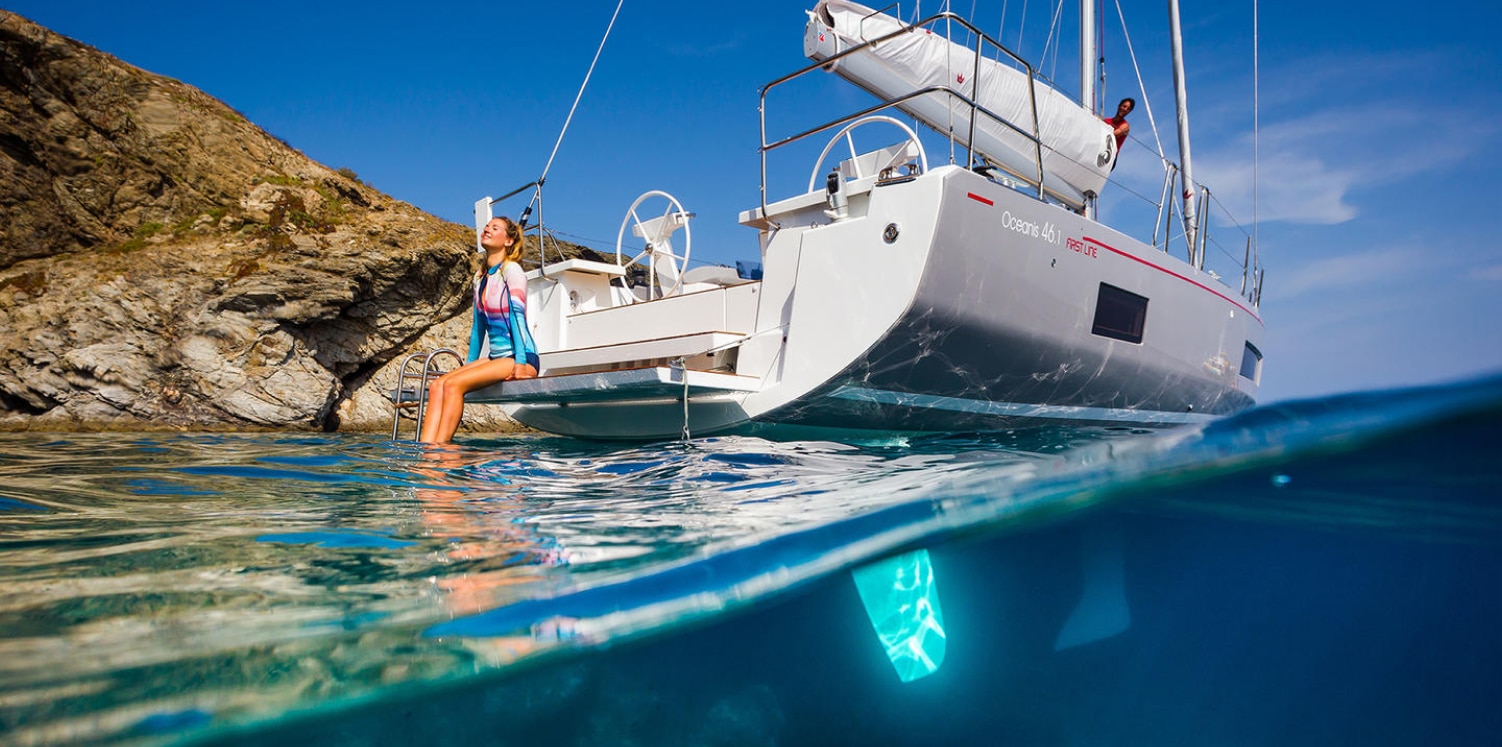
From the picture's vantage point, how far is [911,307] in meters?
4.16

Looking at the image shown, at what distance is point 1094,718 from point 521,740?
1.32 metres

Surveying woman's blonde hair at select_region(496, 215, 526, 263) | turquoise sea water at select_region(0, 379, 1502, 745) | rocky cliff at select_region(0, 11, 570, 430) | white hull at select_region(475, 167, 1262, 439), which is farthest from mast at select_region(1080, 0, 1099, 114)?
rocky cliff at select_region(0, 11, 570, 430)

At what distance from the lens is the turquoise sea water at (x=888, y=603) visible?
4.66 ft

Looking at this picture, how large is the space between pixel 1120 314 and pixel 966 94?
239cm

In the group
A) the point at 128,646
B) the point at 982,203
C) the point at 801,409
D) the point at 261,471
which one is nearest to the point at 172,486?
the point at 261,471

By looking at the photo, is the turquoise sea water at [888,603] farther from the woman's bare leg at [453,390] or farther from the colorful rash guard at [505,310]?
the colorful rash guard at [505,310]

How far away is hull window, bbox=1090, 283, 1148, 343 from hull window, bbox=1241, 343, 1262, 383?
2.43m

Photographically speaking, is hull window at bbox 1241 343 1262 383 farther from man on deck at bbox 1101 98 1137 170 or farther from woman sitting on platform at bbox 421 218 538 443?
woman sitting on platform at bbox 421 218 538 443

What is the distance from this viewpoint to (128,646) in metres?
1.25

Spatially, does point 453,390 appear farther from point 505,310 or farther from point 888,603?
point 888,603

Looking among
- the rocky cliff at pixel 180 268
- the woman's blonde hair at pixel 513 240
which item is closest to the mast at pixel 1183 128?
the woman's blonde hair at pixel 513 240

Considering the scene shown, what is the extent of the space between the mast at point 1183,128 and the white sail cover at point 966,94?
1.30 metres

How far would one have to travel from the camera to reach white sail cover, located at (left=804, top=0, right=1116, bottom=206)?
20.6 ft

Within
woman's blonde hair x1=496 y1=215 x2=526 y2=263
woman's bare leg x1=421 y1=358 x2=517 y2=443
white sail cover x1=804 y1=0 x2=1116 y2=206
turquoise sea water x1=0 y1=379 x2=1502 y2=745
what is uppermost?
white sail cover x1=804 y1=0 x2=1116 y2=206
